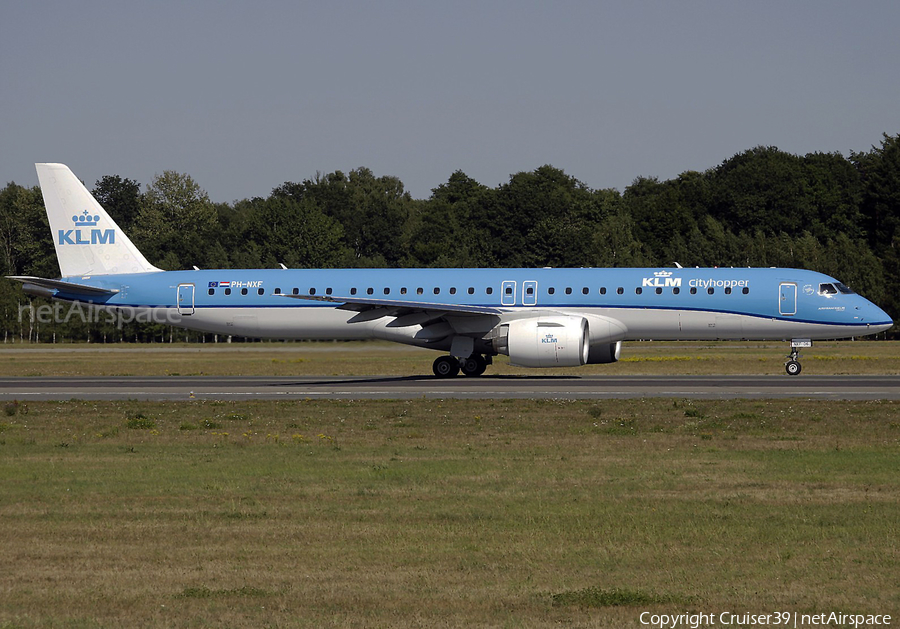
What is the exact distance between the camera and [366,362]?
161ft

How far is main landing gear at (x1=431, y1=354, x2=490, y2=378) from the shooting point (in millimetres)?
38625

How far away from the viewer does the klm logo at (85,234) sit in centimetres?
4347

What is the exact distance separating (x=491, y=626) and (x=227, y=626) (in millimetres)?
2010

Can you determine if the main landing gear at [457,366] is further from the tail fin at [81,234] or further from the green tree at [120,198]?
the green tree at [120,198]

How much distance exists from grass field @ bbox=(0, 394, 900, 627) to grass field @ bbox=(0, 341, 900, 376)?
21411mm

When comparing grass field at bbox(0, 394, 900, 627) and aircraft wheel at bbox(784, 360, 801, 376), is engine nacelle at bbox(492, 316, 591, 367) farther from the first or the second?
grass field at bbox(0, 394, 900, 627)

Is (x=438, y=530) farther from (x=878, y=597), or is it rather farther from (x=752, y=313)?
(x=752, y=313)

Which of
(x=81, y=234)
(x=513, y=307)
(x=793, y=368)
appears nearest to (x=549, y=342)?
(x=513, y=307)

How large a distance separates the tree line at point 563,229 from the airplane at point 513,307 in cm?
4439

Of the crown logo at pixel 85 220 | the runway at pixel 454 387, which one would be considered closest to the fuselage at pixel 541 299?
the runway at pixel 454 387

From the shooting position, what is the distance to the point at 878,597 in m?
8.88

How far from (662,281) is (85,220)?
2309 centimetres

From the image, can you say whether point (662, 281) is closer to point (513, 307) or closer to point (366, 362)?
point (513, 307)

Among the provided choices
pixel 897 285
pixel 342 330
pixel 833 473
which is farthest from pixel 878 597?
pixel 897 285
